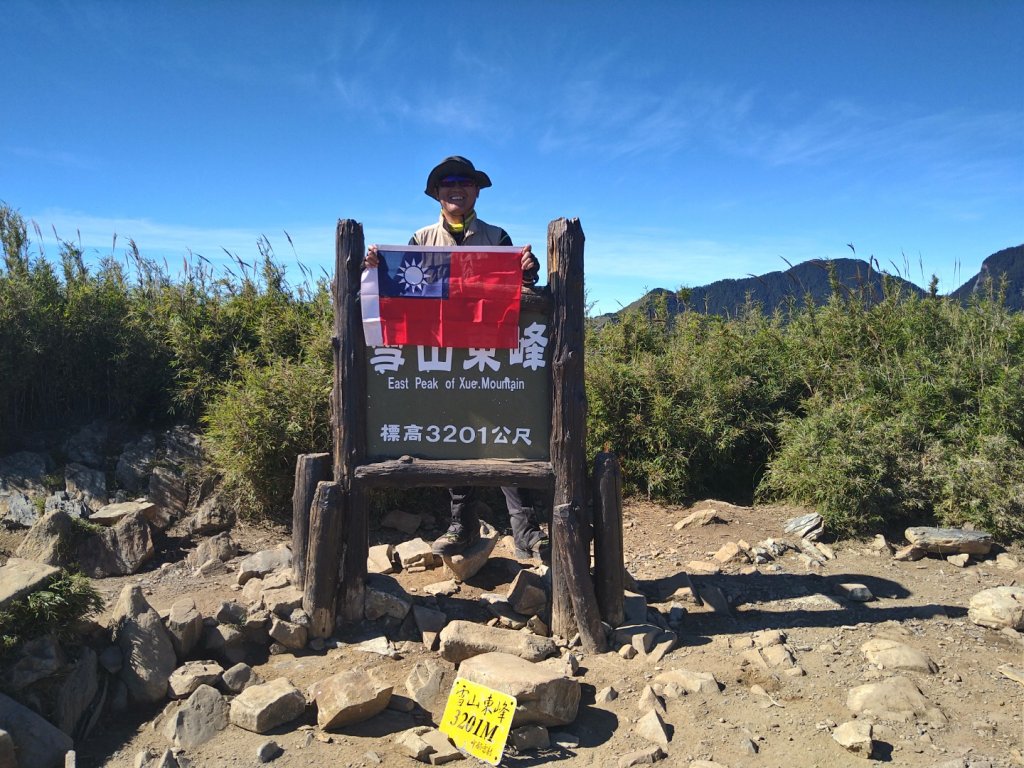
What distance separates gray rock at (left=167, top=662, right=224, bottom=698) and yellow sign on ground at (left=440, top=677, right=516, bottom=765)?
1340mm

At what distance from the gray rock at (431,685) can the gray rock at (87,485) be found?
4415mm

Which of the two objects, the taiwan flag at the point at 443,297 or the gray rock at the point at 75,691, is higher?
the taiwan flag at the point at 443,297

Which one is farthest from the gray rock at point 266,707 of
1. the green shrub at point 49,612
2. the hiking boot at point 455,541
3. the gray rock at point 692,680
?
the gray rock at point 692,680

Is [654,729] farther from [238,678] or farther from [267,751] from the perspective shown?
[238,678]

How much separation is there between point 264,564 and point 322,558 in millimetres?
1192

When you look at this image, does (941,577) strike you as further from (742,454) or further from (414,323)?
(414,323)

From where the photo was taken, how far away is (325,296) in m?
8.52

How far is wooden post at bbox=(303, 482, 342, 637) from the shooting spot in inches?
181

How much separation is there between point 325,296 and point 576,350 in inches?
184

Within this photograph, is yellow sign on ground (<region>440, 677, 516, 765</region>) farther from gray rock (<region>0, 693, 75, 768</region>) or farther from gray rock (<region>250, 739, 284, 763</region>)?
gray rock (<region>0, 693, 75, 768</region>)

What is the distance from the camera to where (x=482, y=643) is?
4.36m

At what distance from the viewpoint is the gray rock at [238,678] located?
13.4 ft

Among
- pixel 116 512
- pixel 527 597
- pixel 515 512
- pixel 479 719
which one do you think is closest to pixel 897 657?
pixel 527 597

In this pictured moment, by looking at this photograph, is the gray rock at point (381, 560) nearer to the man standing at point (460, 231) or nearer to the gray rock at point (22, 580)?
the man standing at point (460, 231)
